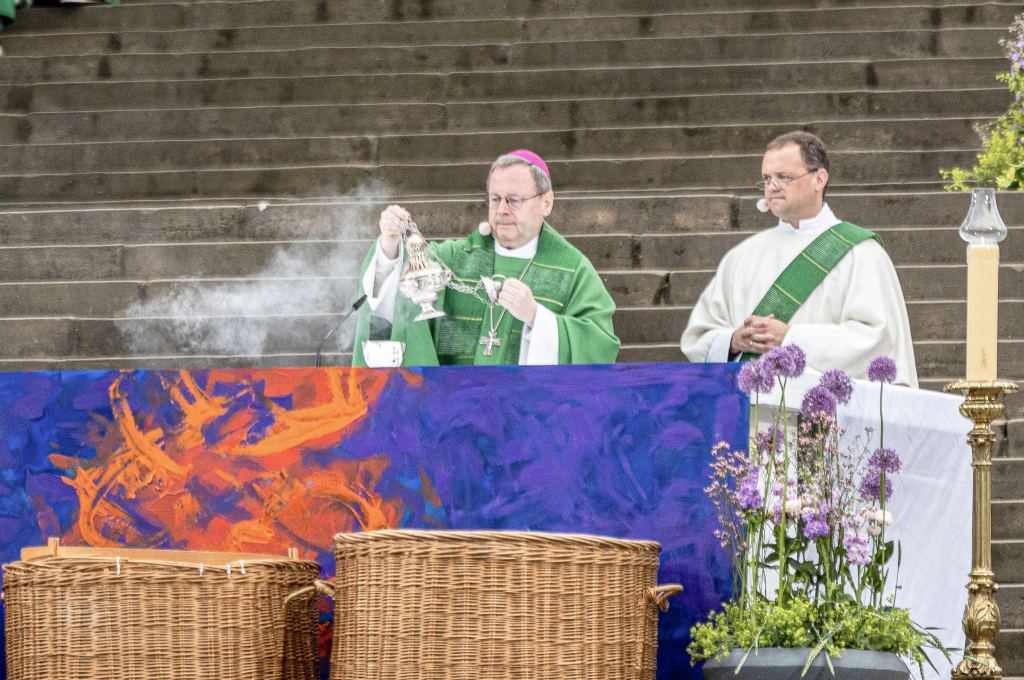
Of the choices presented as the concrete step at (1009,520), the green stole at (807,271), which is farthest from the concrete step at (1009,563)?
the green stole at (807,271)

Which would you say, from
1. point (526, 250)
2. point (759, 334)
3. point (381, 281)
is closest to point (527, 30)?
point (526, 250)

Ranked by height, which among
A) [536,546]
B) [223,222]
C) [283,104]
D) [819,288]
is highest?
[283,104]

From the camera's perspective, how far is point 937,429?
3695 mm

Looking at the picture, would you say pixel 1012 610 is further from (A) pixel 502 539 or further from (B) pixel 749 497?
(A) pixel 502 539

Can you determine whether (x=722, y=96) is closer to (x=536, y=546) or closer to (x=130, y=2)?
(x=130, y=2)

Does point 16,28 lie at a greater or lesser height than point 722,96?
greater

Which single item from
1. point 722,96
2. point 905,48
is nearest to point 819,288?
point 722,96

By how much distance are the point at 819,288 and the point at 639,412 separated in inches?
65.4

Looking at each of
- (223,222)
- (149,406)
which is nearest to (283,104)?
(223,222)

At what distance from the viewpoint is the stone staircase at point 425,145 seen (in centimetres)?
684

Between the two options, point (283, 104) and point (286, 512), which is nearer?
point (286, 512)

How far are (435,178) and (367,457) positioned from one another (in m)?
4.48

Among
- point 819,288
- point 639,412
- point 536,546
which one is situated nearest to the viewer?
point 536,546

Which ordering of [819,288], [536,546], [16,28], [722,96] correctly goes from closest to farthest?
[536,546]
[819,288]
[722,96]
[16,28]
